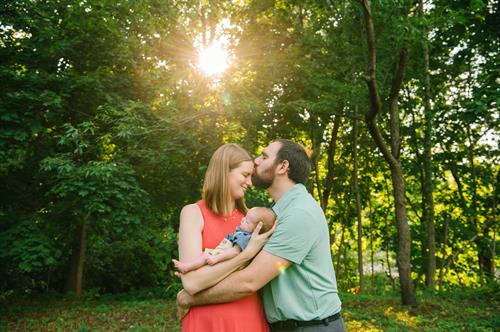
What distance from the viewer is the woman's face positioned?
287 cm

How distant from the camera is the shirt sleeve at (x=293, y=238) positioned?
2410 mm

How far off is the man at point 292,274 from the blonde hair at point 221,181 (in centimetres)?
30

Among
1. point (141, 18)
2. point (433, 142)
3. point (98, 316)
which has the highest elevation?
point (141, 18)

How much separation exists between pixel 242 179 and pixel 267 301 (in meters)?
0.78

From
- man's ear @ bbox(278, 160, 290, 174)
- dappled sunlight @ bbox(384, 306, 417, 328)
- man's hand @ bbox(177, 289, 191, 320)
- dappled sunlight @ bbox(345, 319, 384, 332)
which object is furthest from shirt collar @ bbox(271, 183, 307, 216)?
dappled sunlight @ bbox(384, 306, 417, 328)

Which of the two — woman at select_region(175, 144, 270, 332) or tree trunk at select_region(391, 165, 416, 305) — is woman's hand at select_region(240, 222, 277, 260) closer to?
woman at select_region(175, 144, 270, 332)

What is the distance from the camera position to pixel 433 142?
12781 millimetres

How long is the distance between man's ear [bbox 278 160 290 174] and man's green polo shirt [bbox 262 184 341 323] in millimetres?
153

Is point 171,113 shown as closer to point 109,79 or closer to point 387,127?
point 109,79

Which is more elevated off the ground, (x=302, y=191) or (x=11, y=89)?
(x=11, y=89)

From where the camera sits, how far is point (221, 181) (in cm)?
285

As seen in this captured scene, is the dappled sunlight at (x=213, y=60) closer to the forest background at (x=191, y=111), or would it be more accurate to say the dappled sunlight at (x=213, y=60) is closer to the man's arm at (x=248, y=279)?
the forest background at (x=191, y=111)

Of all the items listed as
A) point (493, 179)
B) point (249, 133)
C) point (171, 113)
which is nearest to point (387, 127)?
point (493, 179)

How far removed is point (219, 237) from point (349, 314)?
6.73 meters
